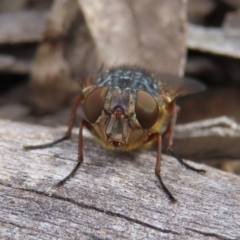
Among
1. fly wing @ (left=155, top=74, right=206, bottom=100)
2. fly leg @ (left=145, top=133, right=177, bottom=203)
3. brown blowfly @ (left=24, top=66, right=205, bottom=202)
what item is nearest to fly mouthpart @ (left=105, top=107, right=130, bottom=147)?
brown blowfly @ (left=24, top=66, right=205, bottom=202)

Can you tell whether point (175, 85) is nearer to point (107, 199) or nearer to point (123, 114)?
point (123, 114)

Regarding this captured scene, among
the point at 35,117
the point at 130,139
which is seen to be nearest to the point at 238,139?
the point at 130,139

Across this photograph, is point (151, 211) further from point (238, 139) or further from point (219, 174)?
point (238, 139)

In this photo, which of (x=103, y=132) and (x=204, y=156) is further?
(x=204, y=156)

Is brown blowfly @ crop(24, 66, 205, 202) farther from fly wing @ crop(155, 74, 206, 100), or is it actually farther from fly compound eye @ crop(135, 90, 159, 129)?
fly wing @ crop(155, 74, 206, 100)

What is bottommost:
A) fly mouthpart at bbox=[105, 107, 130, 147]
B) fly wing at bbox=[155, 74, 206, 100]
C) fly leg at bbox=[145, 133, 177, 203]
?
fly leg at bbox=[145, 133, 177, 203]

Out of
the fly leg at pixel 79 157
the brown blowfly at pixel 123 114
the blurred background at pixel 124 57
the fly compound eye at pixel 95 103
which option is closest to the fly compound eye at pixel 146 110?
the brown blowfly at pixel 123 114
